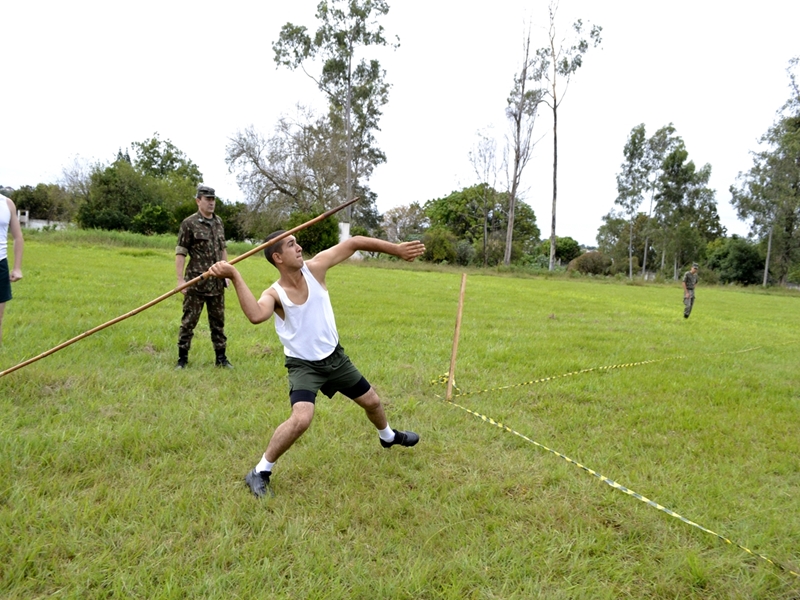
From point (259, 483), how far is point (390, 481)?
0.91 metres

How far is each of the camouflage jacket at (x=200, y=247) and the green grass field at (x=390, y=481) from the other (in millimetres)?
1024

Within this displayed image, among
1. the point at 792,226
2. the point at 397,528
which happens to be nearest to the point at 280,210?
the point at 397,528

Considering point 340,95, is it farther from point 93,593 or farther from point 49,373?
point 93,593

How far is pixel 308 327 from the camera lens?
11.6ft

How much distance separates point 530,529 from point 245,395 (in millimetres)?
3195

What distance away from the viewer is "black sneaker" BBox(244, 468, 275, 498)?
3.33m

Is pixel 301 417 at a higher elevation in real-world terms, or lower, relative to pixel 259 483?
higher

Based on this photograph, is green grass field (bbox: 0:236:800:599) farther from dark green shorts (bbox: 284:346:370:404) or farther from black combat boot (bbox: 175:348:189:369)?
dark green shorts (bbox: 284:346:370:404)

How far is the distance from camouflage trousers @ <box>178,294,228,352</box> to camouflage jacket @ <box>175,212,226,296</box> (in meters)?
0.10

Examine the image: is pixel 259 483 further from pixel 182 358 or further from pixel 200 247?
pixel 200 247

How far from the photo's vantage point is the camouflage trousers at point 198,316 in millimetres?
5931

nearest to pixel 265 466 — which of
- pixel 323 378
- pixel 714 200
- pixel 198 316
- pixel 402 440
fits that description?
pixel 323 378

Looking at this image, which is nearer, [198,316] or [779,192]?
[198,316]

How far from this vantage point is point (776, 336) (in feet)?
40.5
